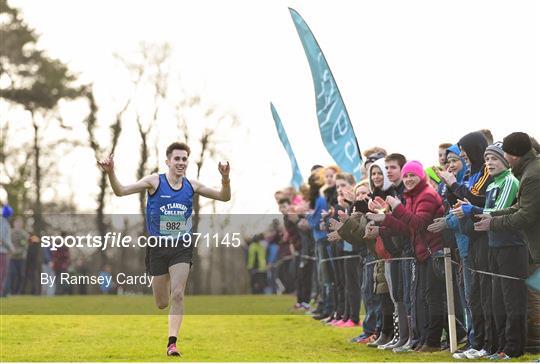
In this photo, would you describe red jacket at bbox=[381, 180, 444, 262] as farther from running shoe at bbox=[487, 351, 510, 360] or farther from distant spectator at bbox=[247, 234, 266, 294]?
distant spectator at bbox=[247, 234, 266, 294]

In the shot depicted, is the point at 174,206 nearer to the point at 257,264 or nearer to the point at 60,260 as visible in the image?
the point at 60,260

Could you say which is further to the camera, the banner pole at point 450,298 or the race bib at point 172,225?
the race bib at point 172,225

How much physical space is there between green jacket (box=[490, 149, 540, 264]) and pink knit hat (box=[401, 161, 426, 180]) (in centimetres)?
183

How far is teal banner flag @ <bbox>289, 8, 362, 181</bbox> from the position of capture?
2048 centimetres

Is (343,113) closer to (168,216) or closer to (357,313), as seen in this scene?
(357,313)

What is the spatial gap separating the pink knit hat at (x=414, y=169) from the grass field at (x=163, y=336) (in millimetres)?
1926

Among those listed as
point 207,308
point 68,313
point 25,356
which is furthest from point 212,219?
point 207,308

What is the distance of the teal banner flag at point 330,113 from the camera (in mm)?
20484

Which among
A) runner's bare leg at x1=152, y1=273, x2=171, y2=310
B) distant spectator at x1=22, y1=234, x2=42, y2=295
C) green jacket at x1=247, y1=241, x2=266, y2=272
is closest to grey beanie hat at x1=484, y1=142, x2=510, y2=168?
runner's bare leg at x1=152, y1=273, x2=171, y2=310

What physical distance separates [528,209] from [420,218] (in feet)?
6.64

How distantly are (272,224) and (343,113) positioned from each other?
17.2 feet

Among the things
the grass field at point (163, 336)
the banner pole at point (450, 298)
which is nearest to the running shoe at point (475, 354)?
the grass field at point (163, 336)

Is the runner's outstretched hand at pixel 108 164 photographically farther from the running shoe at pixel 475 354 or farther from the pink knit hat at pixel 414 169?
the running shoe at pixel 475 354

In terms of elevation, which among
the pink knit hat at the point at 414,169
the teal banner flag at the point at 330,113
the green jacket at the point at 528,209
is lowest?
the green jacket at the point at 528,209
